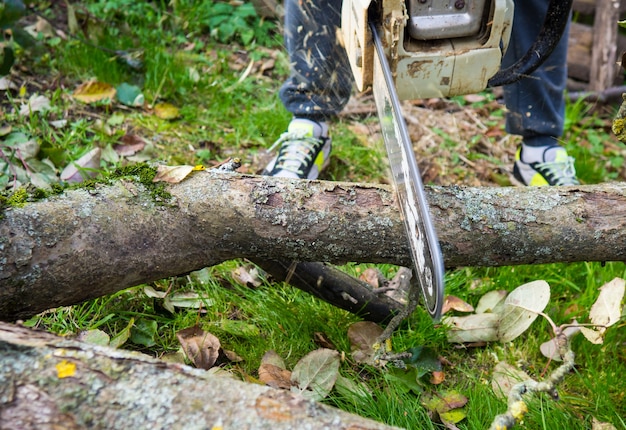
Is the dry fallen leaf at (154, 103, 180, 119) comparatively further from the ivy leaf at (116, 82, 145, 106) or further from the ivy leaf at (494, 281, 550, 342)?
the ivy leaf at (494, 281, 550, 342)

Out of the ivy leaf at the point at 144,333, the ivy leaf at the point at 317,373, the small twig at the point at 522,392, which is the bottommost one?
the ivy leaf at the point at 317,373

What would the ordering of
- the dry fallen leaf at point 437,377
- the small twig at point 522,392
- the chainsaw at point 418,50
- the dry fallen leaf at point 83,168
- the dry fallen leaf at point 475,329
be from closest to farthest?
the small twig at point 522,392
the chainsaw at point 418,50
the dry fallen leaf at point 437,377
the dry fallen leaf at point 475,329
the dry fallen leaf at point 83,168

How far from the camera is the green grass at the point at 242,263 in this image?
5.69 ft

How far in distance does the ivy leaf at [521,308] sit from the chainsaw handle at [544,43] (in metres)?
0.63

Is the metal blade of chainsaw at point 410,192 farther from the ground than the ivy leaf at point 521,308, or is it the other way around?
the metal blade of chainsaw at point 410,192

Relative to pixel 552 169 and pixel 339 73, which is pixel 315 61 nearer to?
pixel 339 73

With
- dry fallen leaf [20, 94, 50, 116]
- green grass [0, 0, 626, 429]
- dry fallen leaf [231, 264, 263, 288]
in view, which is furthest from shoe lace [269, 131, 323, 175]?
dry fallen leaf [20, 94, 50, 116]

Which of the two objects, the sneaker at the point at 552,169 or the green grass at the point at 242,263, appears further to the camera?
the sneaker at the point at 552,169

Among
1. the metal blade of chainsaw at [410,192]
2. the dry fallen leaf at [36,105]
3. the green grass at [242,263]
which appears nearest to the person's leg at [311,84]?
the green grass at [242,263]

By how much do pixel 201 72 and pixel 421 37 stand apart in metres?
1.90

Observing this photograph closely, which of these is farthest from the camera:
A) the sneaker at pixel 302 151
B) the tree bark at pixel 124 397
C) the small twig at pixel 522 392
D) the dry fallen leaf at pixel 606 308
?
the sneaker at pixel 302 151

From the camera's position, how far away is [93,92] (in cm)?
297

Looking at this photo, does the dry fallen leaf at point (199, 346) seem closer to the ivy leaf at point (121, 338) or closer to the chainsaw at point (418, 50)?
the ivy leaf at point (121, 338)

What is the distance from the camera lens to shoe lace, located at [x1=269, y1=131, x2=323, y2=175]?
2477 millimetres
